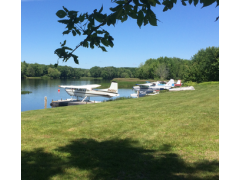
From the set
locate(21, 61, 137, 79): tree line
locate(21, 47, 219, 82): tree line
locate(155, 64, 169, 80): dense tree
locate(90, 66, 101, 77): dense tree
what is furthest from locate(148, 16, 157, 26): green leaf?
locate(155, 64, 169, 80): dense tree

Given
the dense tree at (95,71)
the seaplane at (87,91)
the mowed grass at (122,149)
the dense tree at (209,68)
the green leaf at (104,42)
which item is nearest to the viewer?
the green leaf at (104,42)

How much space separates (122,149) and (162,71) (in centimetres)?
7984

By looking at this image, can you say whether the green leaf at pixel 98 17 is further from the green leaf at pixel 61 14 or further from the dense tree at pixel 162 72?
the dense tree at pixel 162 72

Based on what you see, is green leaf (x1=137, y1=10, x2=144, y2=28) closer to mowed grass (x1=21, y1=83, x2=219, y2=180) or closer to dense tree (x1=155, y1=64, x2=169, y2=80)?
mowed grass (x1=21, y1=83, x2=219, y2=180)

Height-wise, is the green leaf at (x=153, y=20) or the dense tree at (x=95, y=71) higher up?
the dense tree at (x=95, y=71)

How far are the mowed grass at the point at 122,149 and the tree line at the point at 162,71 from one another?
22.0 ft

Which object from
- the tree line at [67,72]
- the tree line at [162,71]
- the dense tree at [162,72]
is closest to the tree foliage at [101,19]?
the tree line at [162,71]

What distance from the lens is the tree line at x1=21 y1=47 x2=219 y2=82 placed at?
41594 millimetres

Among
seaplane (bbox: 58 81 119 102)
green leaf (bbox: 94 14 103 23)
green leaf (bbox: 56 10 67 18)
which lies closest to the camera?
green leaf (bbox: 56 10 67 18)

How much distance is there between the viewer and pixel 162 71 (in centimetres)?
8206

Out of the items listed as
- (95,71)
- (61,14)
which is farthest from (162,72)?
(61,14)

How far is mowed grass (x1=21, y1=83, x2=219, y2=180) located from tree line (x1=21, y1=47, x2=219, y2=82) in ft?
22.0

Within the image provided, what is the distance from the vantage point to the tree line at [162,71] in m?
41.6

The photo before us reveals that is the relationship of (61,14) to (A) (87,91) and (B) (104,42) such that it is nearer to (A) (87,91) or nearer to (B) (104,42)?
(B) (104,42)
